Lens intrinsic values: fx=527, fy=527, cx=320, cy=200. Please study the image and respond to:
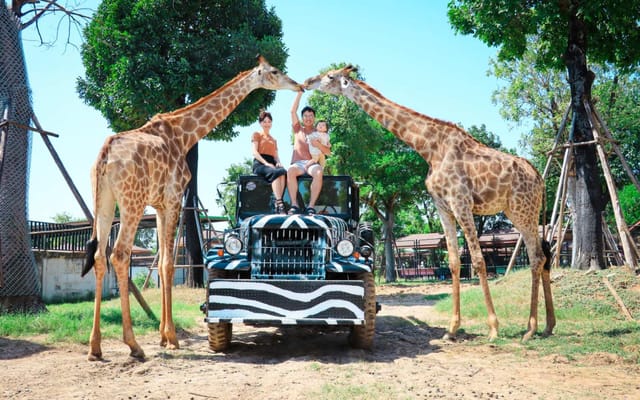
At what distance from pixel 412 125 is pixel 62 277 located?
12060mm

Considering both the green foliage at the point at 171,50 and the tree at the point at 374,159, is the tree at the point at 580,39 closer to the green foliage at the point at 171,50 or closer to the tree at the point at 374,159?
the green foliage at the point at 171,50

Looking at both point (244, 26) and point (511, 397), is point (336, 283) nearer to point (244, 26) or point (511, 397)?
point (511, 397)

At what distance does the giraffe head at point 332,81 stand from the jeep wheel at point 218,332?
3.65 metres

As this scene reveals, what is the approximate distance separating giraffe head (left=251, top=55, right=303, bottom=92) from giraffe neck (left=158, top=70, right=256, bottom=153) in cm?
13

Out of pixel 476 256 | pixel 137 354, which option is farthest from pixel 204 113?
pixel 476 256

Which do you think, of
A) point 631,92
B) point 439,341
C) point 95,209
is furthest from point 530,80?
point 95,209

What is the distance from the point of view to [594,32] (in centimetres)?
1241

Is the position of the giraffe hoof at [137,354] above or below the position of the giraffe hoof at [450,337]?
above

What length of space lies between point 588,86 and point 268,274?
29.5ft

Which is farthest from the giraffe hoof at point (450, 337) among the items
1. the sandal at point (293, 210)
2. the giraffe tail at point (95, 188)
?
the giraffe tail at point (95, 188)

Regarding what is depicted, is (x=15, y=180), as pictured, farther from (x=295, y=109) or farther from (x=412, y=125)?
(x=412, y=125)

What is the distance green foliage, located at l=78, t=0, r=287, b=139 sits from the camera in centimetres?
1585

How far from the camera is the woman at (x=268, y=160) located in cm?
822

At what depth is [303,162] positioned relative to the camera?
331 inches
